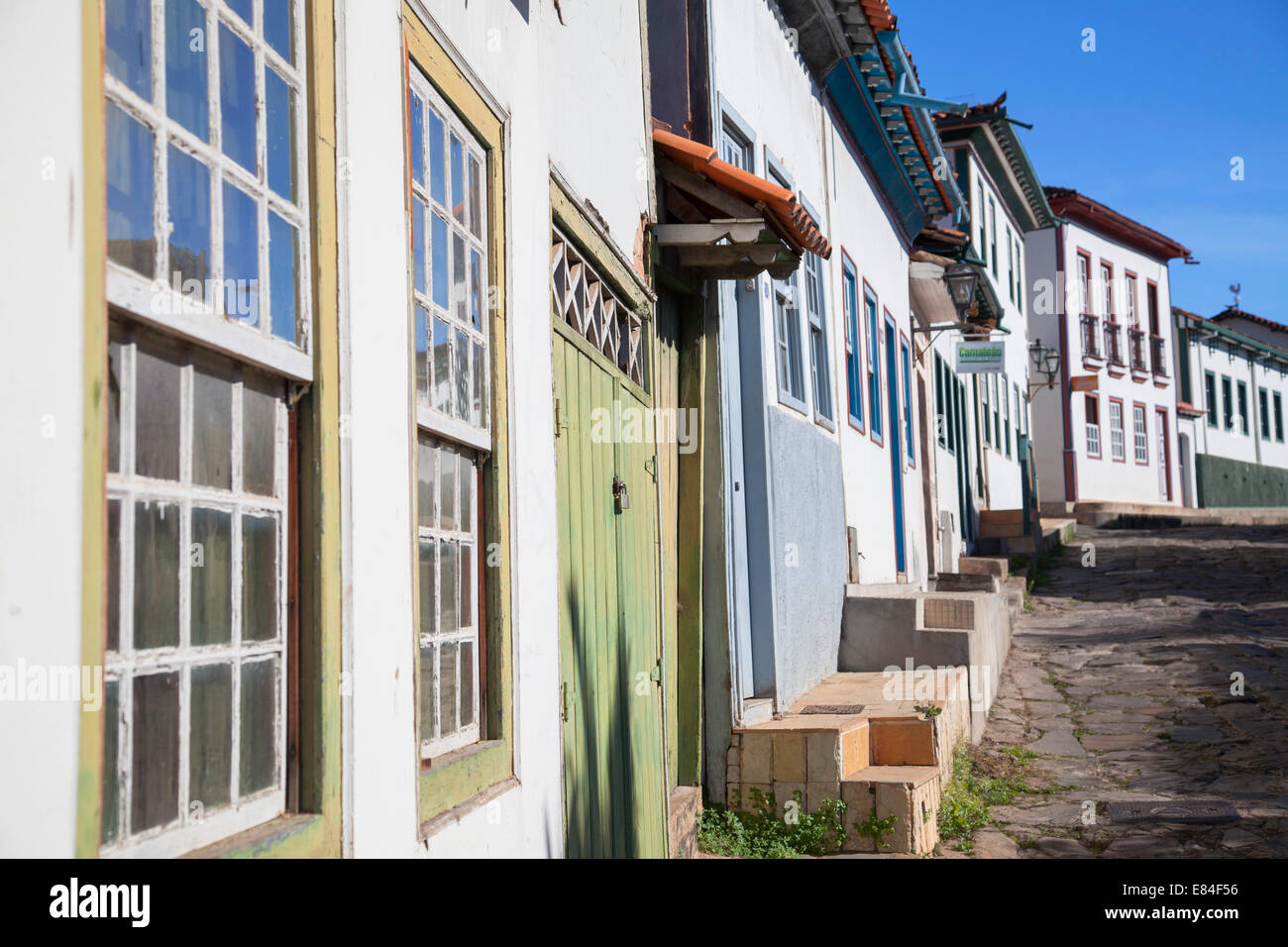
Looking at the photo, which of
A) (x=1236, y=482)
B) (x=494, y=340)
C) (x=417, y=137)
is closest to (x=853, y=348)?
(x=494, y=340)

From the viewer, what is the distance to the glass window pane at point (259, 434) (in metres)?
2.34

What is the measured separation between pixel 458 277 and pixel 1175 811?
5577 millimetres

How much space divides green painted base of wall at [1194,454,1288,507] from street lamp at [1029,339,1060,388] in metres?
9.27

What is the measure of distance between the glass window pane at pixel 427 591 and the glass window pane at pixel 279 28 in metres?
1.23

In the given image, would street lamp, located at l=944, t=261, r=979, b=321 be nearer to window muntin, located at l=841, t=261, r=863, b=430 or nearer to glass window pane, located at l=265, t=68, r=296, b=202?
window muntin, located at l=841, t=261, r=863, b=430

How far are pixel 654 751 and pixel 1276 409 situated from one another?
4450cm

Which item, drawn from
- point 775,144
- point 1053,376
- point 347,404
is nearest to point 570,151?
point 347,404

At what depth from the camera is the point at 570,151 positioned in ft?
16.0

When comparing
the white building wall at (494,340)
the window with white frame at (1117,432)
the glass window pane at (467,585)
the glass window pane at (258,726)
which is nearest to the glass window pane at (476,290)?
the white building wall at (494,340)

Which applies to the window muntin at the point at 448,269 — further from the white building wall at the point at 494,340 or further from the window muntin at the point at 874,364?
the window muntin at the point at 874,364

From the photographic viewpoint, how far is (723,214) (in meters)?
6.63

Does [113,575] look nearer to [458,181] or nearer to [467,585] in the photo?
[467,585]

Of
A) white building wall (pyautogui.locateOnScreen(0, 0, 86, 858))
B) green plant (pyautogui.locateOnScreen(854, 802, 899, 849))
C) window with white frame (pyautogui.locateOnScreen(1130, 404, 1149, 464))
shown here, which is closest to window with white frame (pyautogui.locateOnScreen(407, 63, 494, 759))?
white building wall (pyautogui.locateOnScreen(0, 0, 86, 858))
